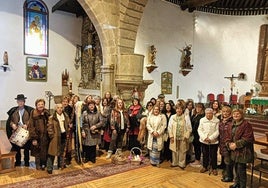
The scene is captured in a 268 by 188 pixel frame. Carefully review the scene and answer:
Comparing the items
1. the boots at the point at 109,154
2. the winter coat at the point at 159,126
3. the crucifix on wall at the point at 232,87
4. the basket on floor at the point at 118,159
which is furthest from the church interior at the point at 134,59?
the winter coat at the point at 159,126

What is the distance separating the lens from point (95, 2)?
596cm

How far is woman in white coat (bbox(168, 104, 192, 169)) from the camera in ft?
13.5

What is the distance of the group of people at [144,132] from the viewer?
3.41 meters

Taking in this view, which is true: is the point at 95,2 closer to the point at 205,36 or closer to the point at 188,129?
the point at 188,129

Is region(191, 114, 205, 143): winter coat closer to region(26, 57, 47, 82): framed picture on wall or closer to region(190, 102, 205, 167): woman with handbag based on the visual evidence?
region(190, 102, 205, 167): woman with handbag

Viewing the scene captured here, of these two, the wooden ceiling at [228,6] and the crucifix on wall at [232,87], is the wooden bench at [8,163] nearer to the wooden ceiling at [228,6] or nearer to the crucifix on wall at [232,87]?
the wooden ceiling at [228,6]

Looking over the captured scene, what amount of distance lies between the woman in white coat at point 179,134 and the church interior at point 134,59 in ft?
0.72

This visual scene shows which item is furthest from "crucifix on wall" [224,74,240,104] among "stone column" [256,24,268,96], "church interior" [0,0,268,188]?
"stone column" [256,24,268,96]

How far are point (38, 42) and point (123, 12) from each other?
11.1 ft

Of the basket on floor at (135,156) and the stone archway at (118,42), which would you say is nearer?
the basket on floor at (135,156)

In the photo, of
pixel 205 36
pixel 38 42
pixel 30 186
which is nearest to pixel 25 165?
pixel 30 186

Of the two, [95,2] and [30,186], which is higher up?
[95,2]

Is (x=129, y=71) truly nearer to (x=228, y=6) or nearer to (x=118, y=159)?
(x=118, y=159)

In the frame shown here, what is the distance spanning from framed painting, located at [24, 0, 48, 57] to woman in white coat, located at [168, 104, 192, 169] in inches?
226
